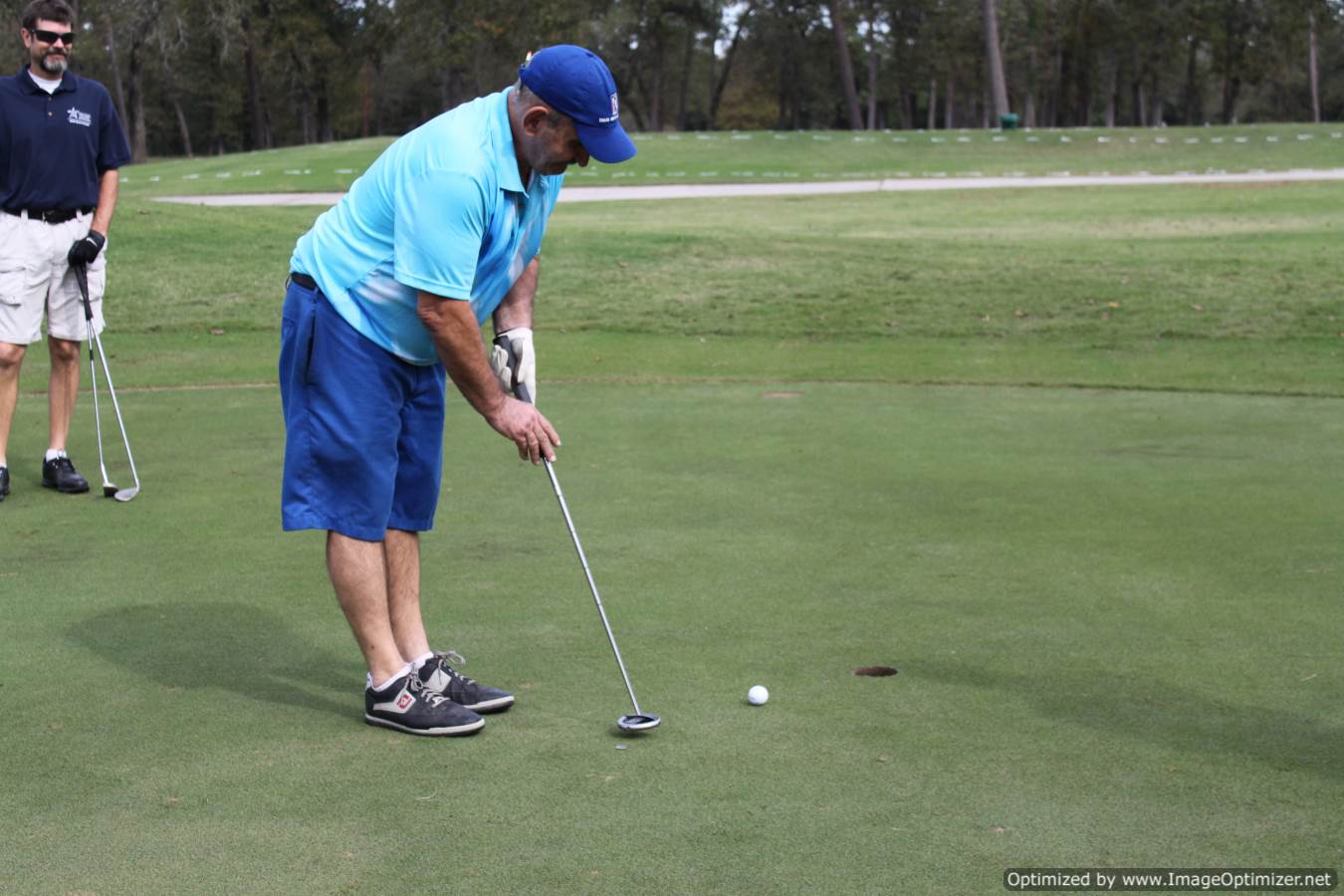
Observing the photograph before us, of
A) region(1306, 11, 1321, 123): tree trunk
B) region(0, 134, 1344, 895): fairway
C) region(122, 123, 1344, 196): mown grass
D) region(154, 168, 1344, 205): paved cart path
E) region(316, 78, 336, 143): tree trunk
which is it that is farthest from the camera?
region(316, 78, 336, 143): tree trunk

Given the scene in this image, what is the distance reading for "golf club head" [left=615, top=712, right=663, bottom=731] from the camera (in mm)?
3691

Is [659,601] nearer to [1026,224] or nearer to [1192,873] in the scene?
[1192,873]

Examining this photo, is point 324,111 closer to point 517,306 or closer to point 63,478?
point 63,478

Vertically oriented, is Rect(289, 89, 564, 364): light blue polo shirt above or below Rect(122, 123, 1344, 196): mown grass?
below

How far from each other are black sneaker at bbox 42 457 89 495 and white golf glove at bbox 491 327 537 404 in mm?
3540

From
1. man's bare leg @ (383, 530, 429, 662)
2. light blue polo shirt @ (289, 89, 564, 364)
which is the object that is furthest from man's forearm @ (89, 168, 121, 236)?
man's bare leg @ (383, 530, 429, 662)

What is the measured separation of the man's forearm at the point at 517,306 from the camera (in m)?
4.14

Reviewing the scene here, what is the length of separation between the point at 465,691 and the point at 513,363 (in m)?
0.84

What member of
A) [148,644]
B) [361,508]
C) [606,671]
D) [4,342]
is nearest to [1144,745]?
[606,671]

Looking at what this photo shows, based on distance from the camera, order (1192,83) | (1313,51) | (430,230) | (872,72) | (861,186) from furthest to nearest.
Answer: (872,72) → (1192,83) → (1313,51) → (861,186) → (430,230)

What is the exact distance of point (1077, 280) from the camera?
49.8 feet

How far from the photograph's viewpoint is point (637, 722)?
3.72 m

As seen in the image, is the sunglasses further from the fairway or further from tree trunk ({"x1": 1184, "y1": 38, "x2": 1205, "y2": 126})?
tree trunk ({"x1": 1184, "y1": 38, "x2": 1205, "y2": 126})

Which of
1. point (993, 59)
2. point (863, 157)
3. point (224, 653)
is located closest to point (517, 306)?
point (224, 653)
